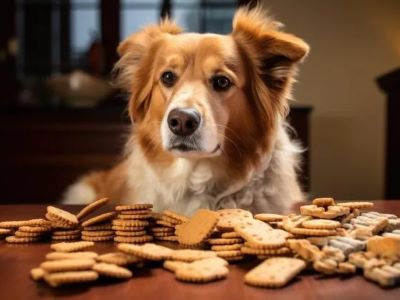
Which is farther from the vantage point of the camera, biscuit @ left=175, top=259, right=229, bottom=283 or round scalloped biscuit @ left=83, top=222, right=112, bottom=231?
round scalloped biscuit @ left=83, top=222, right=112, bottom=231

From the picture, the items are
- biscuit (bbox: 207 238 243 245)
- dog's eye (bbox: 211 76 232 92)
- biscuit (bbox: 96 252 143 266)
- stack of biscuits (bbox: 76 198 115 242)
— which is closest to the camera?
biscuit (bbox: 96 252 143 266)

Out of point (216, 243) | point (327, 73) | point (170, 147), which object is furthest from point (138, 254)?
point (327, 73)

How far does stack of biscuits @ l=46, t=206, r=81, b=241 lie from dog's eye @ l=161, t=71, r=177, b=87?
0.73 m

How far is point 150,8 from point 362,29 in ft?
4.84

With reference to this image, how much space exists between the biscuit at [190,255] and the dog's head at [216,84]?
63 centimetres

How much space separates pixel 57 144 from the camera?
149 inches

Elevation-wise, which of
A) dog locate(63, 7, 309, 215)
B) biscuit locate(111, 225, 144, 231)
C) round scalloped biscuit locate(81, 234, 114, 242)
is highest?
dog locate(63, 7, 309, 215)

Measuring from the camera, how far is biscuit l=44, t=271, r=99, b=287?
2.79 feet

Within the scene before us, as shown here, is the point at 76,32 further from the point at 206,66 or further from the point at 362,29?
the point at 206,66

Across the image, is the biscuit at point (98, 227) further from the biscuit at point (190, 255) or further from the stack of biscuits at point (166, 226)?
the biscuit at point (190, 255)


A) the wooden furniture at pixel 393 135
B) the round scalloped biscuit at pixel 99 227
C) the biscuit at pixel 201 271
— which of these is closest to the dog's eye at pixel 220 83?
the round scalloped biscuit at pixel 99 227

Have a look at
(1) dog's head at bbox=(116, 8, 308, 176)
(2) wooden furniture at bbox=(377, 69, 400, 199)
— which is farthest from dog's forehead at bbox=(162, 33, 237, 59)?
(2) wooden furniture at bbox=(377, 69, 400, 199)

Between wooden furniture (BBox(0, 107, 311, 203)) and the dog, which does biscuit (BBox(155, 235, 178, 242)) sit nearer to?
the dog

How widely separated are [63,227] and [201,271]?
0.41 m
